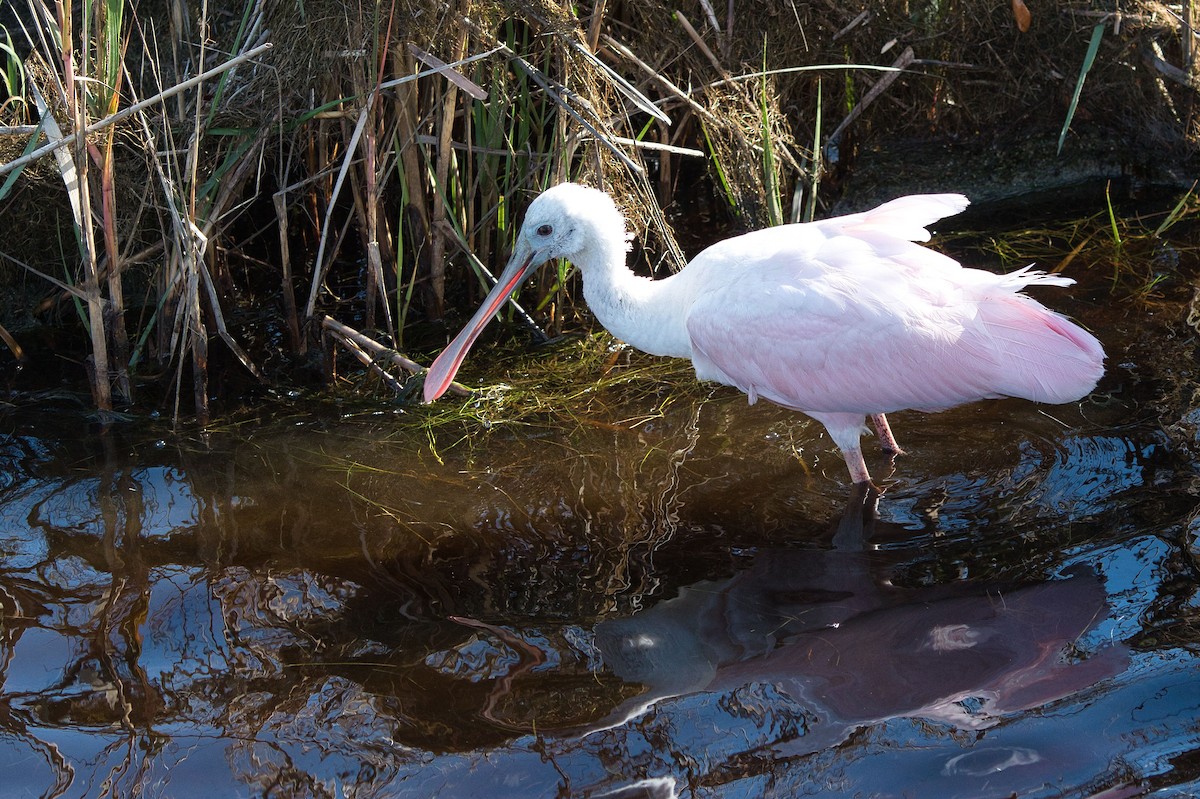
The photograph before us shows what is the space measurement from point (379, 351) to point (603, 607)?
1973 millimetres

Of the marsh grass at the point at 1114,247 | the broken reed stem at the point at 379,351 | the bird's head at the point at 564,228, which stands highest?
the bird's head at the point at 564,228

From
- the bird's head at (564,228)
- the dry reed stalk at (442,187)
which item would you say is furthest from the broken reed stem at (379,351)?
the bird's head at (564,228)

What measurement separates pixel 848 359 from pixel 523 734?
6.02 ft

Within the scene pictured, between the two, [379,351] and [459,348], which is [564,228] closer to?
[459,348]

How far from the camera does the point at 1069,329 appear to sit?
4137 millimetres

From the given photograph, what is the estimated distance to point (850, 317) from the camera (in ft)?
13.7

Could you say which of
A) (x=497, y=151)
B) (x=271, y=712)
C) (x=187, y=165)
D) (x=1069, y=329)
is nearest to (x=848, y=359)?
(x=1069, y=329)

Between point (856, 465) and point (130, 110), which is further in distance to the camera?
point (856, 465)

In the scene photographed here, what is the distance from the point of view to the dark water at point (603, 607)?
3180 mm

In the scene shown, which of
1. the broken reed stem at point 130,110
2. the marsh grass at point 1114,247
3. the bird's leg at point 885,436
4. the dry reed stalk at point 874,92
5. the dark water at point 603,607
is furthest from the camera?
the dry reed stalk at point 874,92

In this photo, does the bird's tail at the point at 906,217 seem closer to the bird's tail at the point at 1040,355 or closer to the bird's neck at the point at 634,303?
the bird's tail at the point at 1040,355

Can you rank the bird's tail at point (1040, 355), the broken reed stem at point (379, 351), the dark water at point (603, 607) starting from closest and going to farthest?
1. the dark water at point (603, 607)
2. the bird's tail at point (1040, 355)
3. the broken reed stem at point (379, 351)

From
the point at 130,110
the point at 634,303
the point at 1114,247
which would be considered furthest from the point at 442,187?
the point at 1114,247

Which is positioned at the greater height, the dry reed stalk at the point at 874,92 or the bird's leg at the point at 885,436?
the dry reed stalk at the point at 874,92
